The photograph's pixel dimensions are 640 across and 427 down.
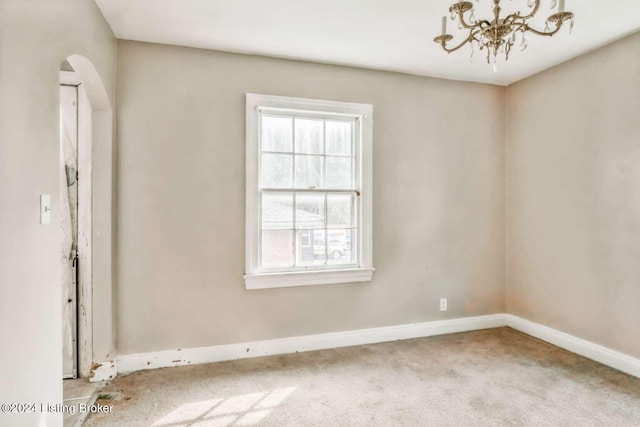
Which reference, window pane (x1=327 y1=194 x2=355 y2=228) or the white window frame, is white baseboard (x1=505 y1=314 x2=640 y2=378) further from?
window pane (x1=327 y1=194 x2=355 y2=228)

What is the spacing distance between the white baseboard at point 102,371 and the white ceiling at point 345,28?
2390mm

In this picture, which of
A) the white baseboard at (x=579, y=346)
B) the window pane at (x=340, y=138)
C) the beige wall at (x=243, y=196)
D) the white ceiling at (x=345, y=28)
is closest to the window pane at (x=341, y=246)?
the beige wall at (x=243, y=196)

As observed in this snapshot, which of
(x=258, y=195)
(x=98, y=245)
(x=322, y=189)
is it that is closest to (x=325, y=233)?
(x=322, y=189)

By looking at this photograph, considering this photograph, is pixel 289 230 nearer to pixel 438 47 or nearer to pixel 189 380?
pixel 189 380

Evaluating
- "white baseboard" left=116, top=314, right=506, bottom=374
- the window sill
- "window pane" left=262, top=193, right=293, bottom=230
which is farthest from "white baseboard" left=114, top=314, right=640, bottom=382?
"window pane" left=262, top=193, right=293, bottom=230

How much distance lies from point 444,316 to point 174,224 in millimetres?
2672

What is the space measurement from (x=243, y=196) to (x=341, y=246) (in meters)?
1.00

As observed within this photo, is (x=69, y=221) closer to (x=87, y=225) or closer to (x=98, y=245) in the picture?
(x=87, y=225)

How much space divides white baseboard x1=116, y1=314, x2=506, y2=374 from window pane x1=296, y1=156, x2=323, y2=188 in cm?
134

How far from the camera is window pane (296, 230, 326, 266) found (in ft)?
11.1

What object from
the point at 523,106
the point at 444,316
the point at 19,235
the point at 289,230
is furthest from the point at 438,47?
the point at 19,235

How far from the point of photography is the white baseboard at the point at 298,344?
2.96m

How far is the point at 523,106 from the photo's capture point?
3.82 m

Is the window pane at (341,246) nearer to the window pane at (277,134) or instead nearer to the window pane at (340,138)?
the window pane at (340,138)
